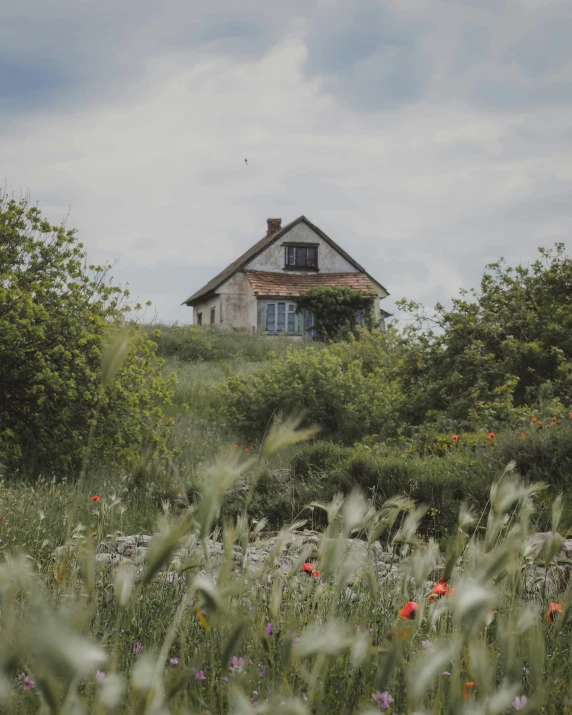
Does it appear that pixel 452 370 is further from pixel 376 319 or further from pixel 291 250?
pixel 291 250

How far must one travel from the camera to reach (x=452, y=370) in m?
11.5

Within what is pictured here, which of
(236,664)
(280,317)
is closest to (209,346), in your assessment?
(280,317)

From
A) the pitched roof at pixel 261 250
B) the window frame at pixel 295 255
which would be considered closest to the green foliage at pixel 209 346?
the pitched roof at pixel 261 250

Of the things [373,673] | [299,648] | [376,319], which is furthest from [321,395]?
[376,319]

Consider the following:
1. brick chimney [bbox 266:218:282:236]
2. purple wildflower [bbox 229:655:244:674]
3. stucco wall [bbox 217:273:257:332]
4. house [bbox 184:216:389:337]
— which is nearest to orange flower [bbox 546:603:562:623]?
purple wildflower [bbox 229:655:244:674]

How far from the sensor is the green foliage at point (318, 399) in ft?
37.8

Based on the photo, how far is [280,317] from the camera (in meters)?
28.8

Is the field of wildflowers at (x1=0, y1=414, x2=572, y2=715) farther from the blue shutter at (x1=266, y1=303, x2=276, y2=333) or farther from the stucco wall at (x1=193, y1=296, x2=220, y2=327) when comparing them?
the stucco wall at (x1=193, y1=296, x2=220, y2=327)

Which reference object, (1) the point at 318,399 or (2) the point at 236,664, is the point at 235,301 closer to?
(1) the point at 318,399

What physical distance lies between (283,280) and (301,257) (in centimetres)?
166

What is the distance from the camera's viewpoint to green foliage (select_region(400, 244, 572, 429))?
10586mm

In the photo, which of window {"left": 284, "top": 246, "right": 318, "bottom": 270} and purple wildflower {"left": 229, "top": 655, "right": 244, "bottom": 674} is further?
window {"left": 284, "top": 246, "right": 318, "bottom": 270}

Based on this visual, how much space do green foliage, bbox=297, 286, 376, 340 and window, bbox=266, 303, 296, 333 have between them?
38cm

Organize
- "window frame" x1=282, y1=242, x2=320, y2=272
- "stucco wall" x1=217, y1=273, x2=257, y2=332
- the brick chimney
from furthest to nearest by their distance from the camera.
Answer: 1. the brick chimney
2. "window frame" x1=282, y1=242, x2=320, y2=272
3. "stucco wall" x1=217, y1=273, x2=257, y2=332
